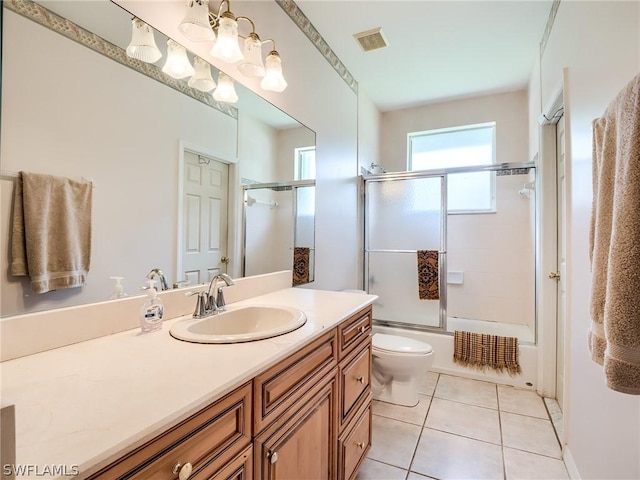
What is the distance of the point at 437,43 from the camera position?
235 centimetres

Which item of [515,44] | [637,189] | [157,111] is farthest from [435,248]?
[157,111]

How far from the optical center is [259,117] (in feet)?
5.52

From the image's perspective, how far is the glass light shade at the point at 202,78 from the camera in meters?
1.29

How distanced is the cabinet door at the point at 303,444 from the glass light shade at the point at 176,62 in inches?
51.3

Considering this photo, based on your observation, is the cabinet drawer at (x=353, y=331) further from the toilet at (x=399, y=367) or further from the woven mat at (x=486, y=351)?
the woven mat at (x=486, y=351)

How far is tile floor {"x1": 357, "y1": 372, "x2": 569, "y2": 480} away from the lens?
5.03 feet

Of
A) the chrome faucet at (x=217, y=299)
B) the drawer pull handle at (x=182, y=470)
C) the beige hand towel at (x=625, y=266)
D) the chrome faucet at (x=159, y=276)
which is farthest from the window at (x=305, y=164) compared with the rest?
the drawer pull handle at (x=182, y=470)

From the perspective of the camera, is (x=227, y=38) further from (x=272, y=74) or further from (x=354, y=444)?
(x=354, y=444)

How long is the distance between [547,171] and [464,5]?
4.18 ft

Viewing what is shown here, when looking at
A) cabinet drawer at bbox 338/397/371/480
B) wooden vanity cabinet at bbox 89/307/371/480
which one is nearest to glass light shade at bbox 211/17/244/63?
wooden vanity cabinet at bbox 89/307/371/480

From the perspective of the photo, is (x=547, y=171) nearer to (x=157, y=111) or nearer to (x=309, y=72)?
(x=309, y=72)

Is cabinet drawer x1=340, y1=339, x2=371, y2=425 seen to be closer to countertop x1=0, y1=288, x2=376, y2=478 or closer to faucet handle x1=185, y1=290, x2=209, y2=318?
countertop x1=0, y1=288, x2=376, y2=478

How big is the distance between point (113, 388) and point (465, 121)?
3.66 metres

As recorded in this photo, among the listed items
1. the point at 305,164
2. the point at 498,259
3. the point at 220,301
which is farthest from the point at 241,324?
the point at 498,259
